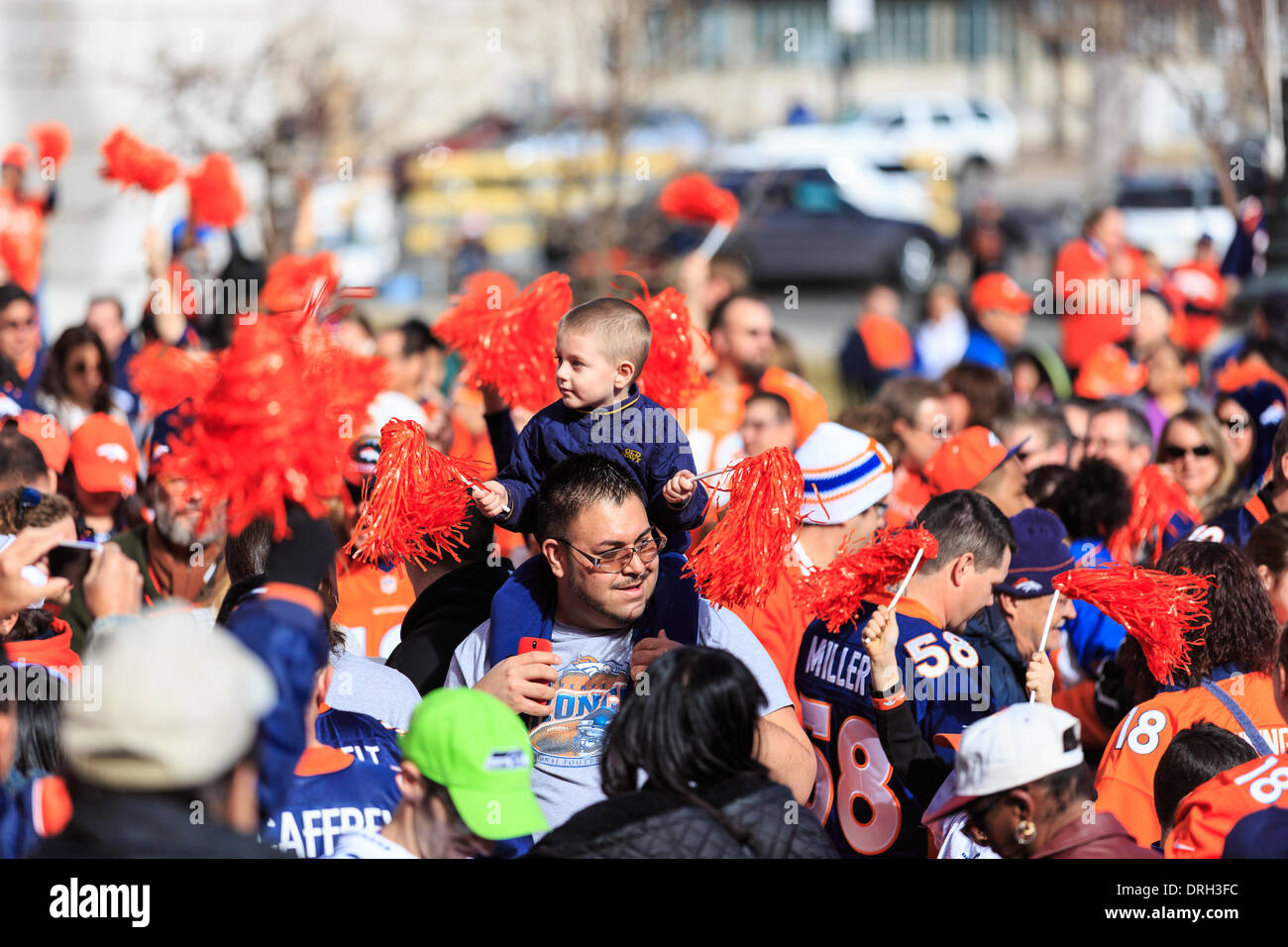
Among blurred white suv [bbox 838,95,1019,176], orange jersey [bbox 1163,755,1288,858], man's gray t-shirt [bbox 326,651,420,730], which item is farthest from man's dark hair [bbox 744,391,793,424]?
blurred white suv [bbox 838,95,1019,176]

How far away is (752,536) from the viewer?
3689 millimetres

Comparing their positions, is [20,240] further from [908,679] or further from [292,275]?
[908,679]

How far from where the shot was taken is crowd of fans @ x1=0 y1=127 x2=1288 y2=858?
284 cm

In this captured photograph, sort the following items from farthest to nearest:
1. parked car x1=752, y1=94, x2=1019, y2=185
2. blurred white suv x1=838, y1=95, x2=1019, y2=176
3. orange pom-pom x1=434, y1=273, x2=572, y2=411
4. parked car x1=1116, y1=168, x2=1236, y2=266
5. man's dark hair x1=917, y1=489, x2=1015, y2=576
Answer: blurred white suv x1=838, y1=95, x2=1019, y2=176
parked car x1=752, y1=94, x2=1019, y2=185
parked car x1=1116, y1=168, x2=1236, y2=266
orange pom-pom x1=434, y1=273, x2=572, y2=411
man's dark hair x1=917, y1=489, x2=1015, y2=576

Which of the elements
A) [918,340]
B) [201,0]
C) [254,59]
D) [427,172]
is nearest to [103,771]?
[918,340]

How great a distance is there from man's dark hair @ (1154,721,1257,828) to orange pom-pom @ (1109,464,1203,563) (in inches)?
69.7

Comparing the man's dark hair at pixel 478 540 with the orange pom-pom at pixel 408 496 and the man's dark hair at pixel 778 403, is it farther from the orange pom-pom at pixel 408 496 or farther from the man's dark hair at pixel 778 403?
the man's dark hair at pixel 778 403

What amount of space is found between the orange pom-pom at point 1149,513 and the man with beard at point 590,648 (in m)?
2.20

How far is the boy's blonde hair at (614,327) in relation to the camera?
396 centimetres

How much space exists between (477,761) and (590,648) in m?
0.79

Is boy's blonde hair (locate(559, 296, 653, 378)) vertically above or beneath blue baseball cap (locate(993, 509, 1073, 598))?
above

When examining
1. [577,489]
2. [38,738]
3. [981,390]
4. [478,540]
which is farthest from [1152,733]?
[981,390]

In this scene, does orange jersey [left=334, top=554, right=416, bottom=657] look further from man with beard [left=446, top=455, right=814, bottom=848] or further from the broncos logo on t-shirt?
the broncos logo on t-shirt
